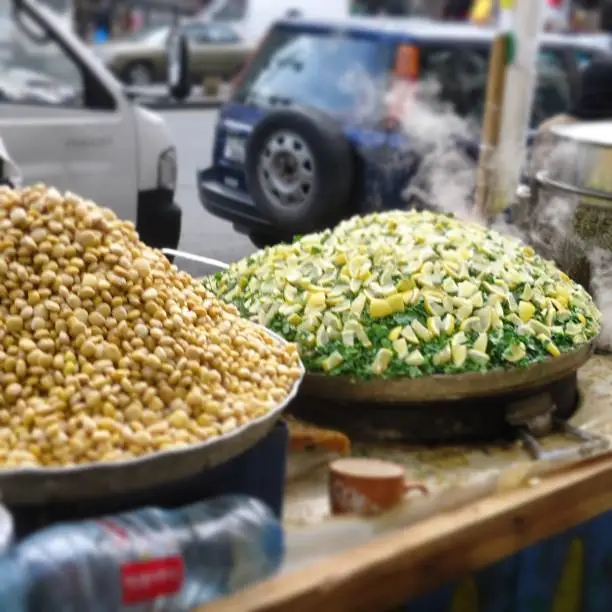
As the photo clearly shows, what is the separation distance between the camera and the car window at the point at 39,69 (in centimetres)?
306

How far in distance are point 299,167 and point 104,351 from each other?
5.63 ft

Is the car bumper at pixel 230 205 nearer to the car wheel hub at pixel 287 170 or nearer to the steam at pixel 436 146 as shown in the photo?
the car wheel hub at pixel 287 170

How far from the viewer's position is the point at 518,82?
3.52 metres

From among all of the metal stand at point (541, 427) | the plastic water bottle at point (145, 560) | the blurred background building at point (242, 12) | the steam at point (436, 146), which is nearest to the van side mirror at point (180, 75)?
the steam at point (436, 146)

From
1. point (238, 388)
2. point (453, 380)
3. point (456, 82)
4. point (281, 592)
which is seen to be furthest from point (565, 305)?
point (456, 82)

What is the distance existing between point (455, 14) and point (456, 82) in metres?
10.6

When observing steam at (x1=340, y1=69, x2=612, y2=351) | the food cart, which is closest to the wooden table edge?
the food cart

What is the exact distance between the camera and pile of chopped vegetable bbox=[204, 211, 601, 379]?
1.76 metres

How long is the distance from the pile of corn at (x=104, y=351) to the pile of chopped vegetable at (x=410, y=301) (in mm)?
187

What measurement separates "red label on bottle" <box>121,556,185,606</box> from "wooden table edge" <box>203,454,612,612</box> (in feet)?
0.21

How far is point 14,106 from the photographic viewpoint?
9.33ft

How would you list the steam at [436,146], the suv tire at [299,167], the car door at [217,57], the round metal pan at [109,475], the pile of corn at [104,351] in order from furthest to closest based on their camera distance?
the car door at [217,57]
the steam at [436,146]
the suv tire at [299,167]
the pile of corn at [104,351]
the round metal pan at [109,475]

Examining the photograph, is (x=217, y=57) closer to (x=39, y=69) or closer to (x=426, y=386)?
(x=39, y=69)

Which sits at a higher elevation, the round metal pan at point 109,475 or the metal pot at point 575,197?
the metal pot at point 575,197
